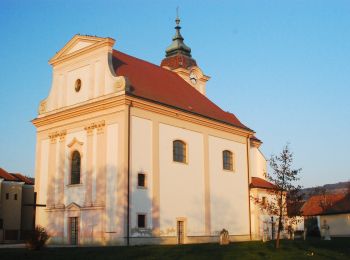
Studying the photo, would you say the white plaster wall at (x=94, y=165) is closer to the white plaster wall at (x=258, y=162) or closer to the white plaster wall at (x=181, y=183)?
the white plaster wall at (x=181, y=183)

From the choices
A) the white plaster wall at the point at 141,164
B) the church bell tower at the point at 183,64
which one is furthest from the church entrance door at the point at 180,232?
the church bell tower at the point at 183,64

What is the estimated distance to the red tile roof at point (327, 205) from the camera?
5438cm

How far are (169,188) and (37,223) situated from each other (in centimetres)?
964

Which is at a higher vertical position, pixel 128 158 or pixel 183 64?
pixel 183 64

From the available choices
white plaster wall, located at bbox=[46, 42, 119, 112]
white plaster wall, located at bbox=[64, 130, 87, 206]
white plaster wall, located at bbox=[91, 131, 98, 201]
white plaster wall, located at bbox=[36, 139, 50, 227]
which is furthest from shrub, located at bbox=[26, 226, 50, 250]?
white plaster wall, located at bbox=[46, 42, 119, 112]

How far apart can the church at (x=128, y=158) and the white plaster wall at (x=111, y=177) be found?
59 millimetres

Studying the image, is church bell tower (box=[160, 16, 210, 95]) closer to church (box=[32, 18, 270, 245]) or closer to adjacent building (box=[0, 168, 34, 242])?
church (box=[32, 18, 270, 245])

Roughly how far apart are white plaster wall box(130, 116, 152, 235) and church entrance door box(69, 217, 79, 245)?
4468 mm

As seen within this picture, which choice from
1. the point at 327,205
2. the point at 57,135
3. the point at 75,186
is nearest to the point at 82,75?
the point at 57,135

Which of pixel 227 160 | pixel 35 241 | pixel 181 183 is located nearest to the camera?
pixel 35 241

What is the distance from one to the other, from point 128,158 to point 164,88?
27.8 feet

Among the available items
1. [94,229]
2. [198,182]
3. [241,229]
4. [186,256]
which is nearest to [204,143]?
[198,182]

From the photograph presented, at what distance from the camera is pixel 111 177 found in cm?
2891

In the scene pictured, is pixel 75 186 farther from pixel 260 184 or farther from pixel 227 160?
pixel 260 184
